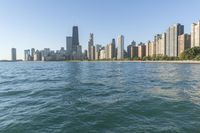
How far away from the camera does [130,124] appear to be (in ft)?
40.3

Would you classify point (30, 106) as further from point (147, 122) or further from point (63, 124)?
point (147, 122)

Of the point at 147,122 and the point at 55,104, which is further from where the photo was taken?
the point at 55,104

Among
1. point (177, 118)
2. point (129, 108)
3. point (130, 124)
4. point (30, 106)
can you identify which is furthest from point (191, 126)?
point (30, 106)

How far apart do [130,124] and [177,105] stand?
6216mm

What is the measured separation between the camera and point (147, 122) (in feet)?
41.3

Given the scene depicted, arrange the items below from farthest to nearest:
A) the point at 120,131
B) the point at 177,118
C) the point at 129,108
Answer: the point at 129,108, the point at 177,118, the point at 120,131

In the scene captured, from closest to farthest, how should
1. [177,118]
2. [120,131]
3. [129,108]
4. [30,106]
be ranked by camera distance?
[120,131]
[177,118]
[129,108]
[30,106]

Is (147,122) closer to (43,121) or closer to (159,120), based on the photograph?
(159,120)

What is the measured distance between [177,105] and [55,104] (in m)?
9.31

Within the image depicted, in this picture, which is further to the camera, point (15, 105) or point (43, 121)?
Result: point (15, 105)

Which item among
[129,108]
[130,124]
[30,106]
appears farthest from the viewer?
[30,106]

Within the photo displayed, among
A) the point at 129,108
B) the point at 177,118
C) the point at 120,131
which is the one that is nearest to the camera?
the point at 120,131

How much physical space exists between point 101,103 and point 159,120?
5.84 m

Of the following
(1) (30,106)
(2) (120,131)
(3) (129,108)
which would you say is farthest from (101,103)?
(2) (120,131)
